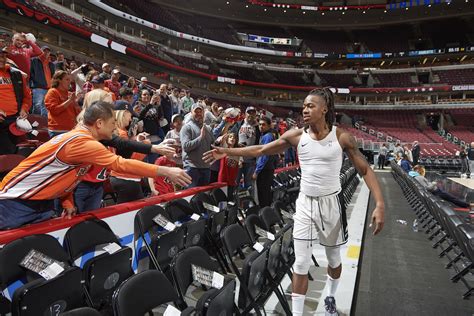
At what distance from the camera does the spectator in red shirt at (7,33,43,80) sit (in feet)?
16.2

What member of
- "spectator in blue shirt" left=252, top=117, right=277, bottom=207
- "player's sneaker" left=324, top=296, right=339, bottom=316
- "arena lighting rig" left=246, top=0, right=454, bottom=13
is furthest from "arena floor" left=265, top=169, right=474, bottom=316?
"arena lighting rig" left=246, top=0, right=454, bottom=13

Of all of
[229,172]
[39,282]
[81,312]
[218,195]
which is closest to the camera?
[81,312]

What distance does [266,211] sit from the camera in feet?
12.1

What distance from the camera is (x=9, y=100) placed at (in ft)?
11.5

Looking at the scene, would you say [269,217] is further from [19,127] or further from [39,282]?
[19,127]

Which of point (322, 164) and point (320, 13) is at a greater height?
point (320, 13)

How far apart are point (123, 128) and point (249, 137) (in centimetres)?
239

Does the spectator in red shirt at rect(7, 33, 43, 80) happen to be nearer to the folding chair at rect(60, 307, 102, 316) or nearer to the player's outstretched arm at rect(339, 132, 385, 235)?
the player's outstretched arm at rect(339, 132, 385, 235)

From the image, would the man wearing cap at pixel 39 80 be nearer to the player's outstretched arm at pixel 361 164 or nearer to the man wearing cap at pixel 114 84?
the man wearing cap at pixel 114 84

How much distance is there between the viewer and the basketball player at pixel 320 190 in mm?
2490

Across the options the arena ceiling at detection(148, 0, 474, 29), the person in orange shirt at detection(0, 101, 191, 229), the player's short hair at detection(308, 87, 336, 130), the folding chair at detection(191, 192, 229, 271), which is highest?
the arena ceiling at detection(148, 0, 474, 29)

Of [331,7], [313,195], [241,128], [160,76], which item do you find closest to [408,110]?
[331,7]

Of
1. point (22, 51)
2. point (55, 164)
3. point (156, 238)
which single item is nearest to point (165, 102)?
point (22, 51)

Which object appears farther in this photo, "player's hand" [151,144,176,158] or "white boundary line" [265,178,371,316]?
"white boundary line" [265,178,371,316]
